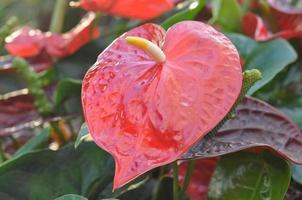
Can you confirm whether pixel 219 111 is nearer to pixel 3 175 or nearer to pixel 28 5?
pixel 3 175

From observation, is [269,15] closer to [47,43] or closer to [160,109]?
[47,43]

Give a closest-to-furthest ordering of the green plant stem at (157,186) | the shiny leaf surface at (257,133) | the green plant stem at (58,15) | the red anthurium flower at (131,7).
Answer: the shiny leaf surface at (257,133) → the green plant stem at (157,186) → the red anthurium flower at (131,7) → the green plant stem at (58,15)

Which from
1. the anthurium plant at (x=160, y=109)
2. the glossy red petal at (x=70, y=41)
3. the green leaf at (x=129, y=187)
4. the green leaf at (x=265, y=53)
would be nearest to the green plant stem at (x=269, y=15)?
the anthurium plant at (x=160, y=109)

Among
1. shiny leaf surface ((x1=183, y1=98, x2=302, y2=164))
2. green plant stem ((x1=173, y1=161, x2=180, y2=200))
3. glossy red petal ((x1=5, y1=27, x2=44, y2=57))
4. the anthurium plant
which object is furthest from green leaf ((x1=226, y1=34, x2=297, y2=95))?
glossy red petal ((x1=5, y1=27, x2=44, y2=57))

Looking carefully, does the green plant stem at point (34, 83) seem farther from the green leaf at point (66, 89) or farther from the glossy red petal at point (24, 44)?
the glossy red petal at point (24, 44)

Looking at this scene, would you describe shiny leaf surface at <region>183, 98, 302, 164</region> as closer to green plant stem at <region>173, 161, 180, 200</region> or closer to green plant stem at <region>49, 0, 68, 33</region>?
green plant stem at <region>173, 161, 180, 200</region>

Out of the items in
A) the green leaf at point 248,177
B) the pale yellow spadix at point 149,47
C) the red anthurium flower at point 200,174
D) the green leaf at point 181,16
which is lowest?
the red anthurium flower at point 200,174

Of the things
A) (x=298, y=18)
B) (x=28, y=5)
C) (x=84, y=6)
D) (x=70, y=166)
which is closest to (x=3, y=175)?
(x=70, y=166)
